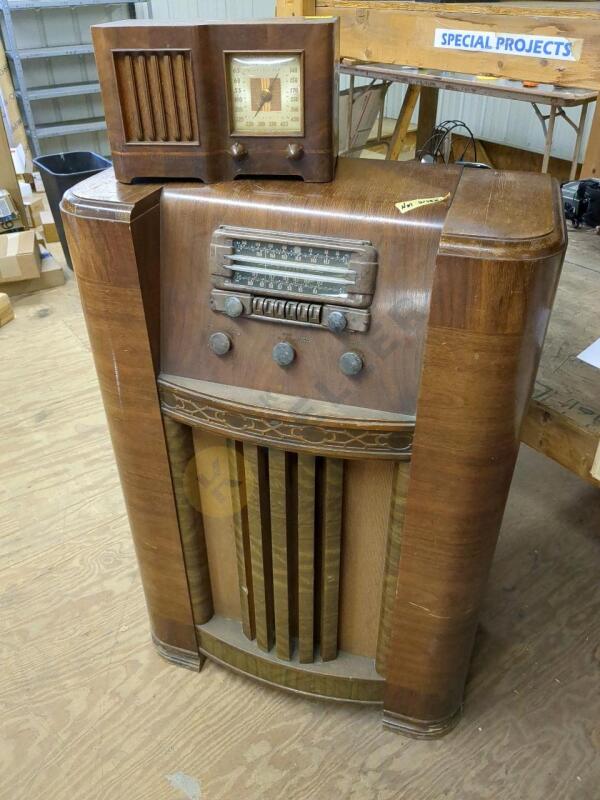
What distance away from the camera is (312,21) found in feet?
2.93

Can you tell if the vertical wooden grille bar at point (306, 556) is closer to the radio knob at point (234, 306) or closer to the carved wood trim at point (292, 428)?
the carved wood trim at point (292, 428)

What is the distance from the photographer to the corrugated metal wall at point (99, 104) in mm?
4539

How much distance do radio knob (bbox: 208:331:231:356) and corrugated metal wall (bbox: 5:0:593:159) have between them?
4.20m

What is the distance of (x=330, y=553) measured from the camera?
45.0 inches

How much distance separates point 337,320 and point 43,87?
4.80m

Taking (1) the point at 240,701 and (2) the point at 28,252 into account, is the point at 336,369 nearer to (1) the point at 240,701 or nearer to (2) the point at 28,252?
(1) the point at 240,701

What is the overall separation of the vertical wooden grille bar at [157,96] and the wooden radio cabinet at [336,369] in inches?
3.4

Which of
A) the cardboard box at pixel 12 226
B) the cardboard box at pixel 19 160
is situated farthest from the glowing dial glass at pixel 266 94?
the cardboard box at pixel 19 160

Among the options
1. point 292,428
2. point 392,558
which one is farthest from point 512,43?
point 392,558

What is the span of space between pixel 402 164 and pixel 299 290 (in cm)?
33

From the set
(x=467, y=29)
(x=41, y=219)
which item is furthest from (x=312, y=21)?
(x=41, y=219)

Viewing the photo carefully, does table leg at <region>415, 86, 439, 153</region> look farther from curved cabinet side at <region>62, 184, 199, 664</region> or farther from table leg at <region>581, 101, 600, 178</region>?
curved cabinet side at <region>62, 184, 199, 664</region>

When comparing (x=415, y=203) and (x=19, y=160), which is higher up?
(x=415, y=203)

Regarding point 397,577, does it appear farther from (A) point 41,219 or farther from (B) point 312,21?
(A) point 41,219
